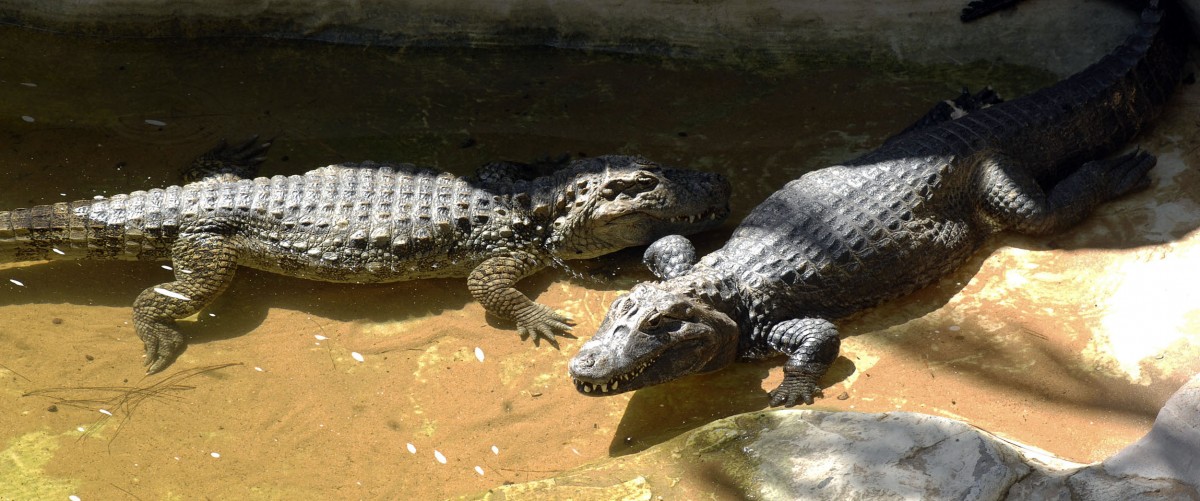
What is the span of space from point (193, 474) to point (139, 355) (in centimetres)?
95

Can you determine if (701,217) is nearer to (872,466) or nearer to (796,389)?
(796,389)

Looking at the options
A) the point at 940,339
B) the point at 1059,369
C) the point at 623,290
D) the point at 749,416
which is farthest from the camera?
the point at 623,290

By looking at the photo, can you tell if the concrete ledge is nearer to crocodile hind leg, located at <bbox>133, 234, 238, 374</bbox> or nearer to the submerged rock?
crocodile hind leg, located at <bbox>133, 234, 238, 374</bbox>

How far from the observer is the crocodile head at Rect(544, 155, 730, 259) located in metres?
5.26

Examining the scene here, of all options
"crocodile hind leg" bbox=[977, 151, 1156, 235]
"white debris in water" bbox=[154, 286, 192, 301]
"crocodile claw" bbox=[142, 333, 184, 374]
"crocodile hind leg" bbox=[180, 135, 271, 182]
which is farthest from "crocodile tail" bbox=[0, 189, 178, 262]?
"crocodile hind leg" bbox=[977, 151, 1156, 235]

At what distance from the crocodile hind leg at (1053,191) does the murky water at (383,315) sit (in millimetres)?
457

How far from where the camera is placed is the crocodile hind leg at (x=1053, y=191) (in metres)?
4.87

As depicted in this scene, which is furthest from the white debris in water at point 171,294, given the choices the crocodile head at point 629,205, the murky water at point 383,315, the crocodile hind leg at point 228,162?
the crocodile head at point 629,205

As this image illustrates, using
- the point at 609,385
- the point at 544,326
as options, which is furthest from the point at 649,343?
the point at 544,326

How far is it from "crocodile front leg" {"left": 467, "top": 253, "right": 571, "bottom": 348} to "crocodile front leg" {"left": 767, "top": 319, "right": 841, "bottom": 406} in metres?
1.13

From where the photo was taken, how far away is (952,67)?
6246 mm

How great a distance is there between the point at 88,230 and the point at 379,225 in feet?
4.99

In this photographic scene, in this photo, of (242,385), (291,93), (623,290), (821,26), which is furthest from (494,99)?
(242,385)

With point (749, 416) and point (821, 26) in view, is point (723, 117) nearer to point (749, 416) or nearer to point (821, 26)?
point (821, 26)
